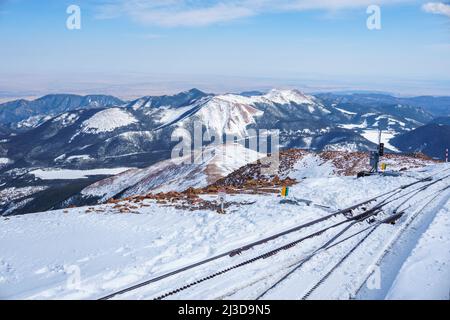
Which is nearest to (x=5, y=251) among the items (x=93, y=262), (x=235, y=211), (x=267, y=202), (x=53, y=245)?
(x=53, y=245)

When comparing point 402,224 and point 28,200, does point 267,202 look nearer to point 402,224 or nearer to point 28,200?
point 402,224

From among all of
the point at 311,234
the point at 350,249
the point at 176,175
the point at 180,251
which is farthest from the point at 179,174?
the point at 350,249

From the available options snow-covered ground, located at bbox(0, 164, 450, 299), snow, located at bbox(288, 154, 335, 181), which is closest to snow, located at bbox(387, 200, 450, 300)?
snow-covered ground, located at bbox(0, 164, 450, 299)

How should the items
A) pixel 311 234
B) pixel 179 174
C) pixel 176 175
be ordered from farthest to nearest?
pixel 176 175 → pixel 179 174 → pixel 311 234

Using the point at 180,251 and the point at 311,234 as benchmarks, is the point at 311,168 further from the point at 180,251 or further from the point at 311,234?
the point at 180,251

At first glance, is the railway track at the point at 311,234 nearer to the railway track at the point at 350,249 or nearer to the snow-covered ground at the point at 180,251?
the snow-covered ground at the point at 180,251
